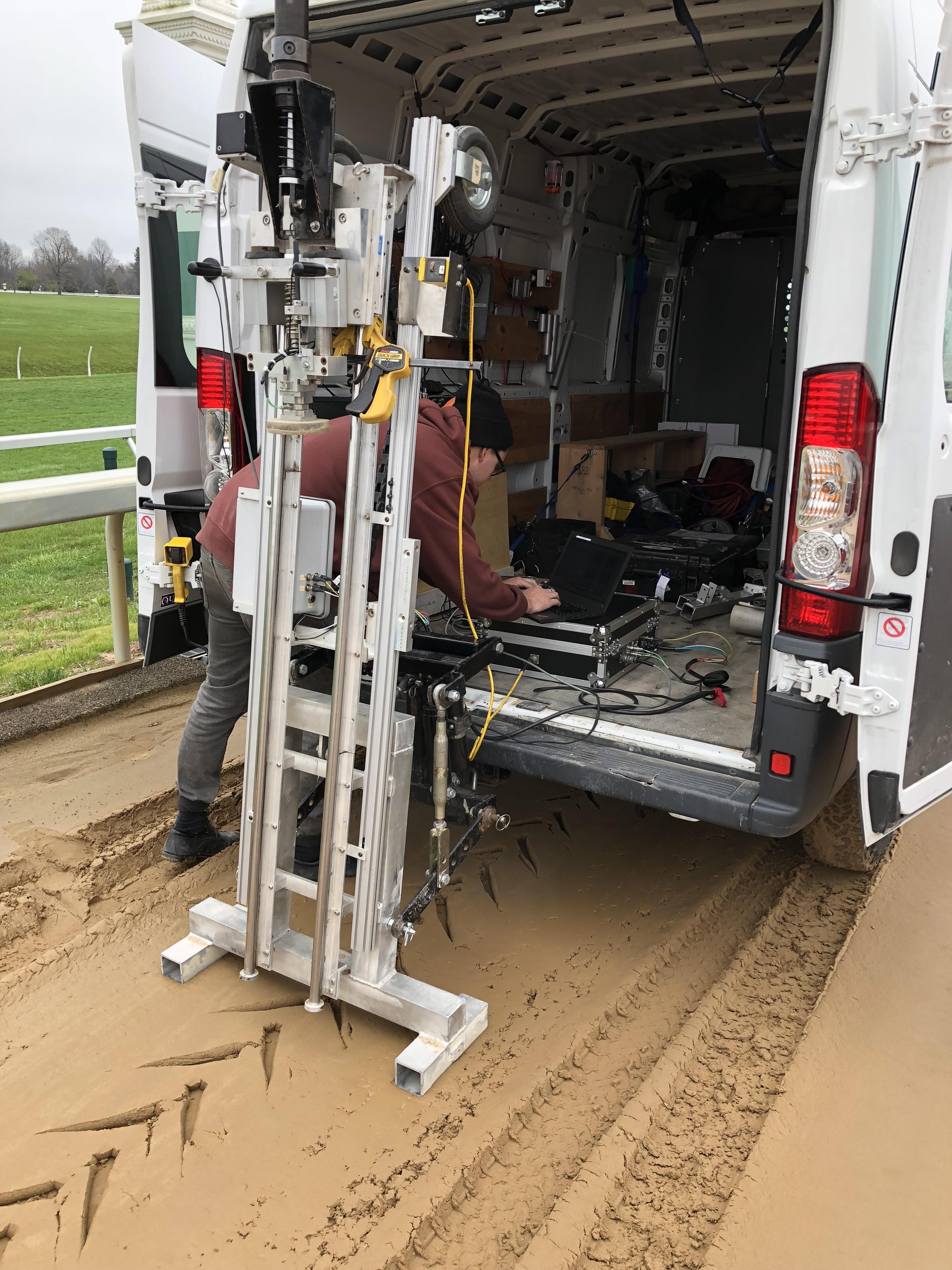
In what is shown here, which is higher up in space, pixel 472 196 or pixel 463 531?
pixel 472 196

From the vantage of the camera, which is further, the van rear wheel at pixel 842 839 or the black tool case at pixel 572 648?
the black tool case at pixel 572 648

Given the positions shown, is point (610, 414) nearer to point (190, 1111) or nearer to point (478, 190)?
point (478, 190)

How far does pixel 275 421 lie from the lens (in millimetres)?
2410

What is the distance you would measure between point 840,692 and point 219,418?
262 centimetres

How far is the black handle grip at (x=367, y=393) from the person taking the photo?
7.47 ft

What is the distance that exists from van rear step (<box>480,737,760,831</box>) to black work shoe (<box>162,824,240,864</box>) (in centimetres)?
126

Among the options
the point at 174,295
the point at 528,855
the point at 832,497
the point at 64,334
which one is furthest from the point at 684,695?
the point at 64,334

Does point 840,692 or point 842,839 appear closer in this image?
point 840,692

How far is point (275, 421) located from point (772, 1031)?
2.19 meters

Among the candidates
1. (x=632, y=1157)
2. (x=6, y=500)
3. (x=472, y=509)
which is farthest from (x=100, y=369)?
(x=632, y=1157)

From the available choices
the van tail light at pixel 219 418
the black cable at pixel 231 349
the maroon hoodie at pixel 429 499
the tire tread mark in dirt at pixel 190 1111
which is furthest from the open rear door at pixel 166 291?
the tire tread mark in dirt at pixel 190 1111

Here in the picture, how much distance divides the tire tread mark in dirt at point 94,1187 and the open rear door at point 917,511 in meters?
2.06

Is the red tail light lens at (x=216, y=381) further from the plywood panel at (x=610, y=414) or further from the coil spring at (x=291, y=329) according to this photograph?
the plywood panel at (x=610, y=414)

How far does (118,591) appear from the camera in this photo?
550 cm
